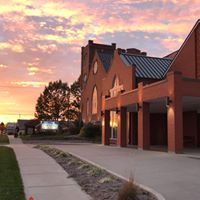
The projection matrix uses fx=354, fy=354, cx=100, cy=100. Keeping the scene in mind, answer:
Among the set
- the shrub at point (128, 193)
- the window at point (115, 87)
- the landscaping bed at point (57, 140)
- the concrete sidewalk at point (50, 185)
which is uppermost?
the window at point (115, 87)

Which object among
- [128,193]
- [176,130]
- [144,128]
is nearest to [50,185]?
[128,193]

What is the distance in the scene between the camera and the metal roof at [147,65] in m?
35.1

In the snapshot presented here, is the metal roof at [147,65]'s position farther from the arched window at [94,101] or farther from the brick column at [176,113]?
the arched window at [94,101]

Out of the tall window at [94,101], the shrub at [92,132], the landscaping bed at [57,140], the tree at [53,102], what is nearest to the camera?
the landscaping bed at [57,140]

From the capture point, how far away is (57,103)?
→ 90.2 meters

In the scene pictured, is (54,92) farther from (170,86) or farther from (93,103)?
(170,86)

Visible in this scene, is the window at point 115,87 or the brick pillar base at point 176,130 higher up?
the window at point 115,87

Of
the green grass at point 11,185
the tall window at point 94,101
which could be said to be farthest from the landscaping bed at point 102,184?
the tall window at point 94,101

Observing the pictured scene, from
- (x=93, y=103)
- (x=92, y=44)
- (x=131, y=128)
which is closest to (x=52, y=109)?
(x=92, y=44)

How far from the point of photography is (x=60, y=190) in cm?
950

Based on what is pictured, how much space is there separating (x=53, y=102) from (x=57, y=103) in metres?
1.09

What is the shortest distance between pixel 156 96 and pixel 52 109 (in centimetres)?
6818

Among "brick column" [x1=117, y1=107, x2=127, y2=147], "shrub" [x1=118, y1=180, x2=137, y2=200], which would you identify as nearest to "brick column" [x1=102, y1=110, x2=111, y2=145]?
"brick column" [x1=117, y1=107, x2=127, y2=147]

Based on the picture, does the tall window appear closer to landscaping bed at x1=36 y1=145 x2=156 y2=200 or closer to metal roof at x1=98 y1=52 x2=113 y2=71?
metal roof at x1=98 y1=52 x2=113 y2=71
